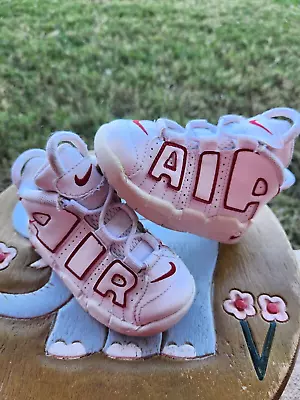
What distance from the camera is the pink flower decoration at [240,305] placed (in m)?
0.62

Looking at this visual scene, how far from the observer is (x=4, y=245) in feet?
2.29

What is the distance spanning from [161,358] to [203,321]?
7cm

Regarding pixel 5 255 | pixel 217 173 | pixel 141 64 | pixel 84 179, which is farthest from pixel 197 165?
pixel 141 64

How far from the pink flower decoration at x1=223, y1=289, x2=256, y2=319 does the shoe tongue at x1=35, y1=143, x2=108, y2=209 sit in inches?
7.5

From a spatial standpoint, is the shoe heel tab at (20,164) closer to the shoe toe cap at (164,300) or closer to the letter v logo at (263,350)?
the shoe toe cap at (164,300)

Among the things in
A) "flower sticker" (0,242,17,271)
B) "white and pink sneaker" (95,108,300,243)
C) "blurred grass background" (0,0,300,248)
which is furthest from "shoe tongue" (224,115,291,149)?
"blurred grass background" (0,0,300,248)

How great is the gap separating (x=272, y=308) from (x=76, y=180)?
0.88 ft

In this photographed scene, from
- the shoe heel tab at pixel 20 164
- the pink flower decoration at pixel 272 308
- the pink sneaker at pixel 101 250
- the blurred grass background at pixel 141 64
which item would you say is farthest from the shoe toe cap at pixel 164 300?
the blurred grass background at pixel 141 64

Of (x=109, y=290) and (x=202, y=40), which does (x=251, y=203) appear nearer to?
(x=109, y=290)

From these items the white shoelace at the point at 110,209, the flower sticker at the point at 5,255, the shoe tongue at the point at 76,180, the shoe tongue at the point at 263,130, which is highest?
the shoe tongue at the point at 263,130

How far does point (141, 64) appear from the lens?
1.38 m

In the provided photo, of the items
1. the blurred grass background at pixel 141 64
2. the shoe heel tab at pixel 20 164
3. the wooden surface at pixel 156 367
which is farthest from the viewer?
the blurred grass background at pixel 141 64

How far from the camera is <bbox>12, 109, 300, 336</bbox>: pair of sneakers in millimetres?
573

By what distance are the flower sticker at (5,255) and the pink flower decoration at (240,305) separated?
0.27 metres
